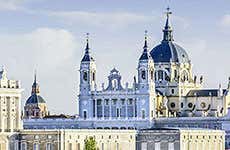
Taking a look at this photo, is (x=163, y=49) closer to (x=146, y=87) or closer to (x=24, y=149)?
(x=146, y=87)

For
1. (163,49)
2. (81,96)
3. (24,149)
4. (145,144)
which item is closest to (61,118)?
(81,96)

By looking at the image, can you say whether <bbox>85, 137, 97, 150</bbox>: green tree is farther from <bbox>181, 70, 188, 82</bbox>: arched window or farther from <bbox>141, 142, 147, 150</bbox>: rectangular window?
<bbox>181, 70, 188, 82</bbox>: arched window

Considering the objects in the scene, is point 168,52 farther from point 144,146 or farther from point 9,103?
point 9,103

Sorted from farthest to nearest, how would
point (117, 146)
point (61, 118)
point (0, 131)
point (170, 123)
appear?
1. point (61, 118)
2. point (170, 123)
3. point (117, 146)
4. point (0, 131)

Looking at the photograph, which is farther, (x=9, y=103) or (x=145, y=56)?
(x=145, y=56)

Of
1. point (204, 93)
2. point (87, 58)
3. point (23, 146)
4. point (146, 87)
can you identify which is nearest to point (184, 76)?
point (204, 93)

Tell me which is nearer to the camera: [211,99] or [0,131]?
[0,131]

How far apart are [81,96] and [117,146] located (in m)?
25.5

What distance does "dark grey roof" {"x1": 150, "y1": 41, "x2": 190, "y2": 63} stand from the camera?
414ft

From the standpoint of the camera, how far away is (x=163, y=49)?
416 feet

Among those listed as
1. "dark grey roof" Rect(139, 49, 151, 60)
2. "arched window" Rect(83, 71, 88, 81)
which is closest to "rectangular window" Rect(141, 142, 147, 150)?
"dark grey roof" Rect(139, 49, 151, 60)

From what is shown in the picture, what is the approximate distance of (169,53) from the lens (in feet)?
414

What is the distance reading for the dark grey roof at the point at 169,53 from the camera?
12612 cm

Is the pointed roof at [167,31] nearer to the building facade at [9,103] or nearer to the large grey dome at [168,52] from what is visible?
the large grey dome at [168,52]
